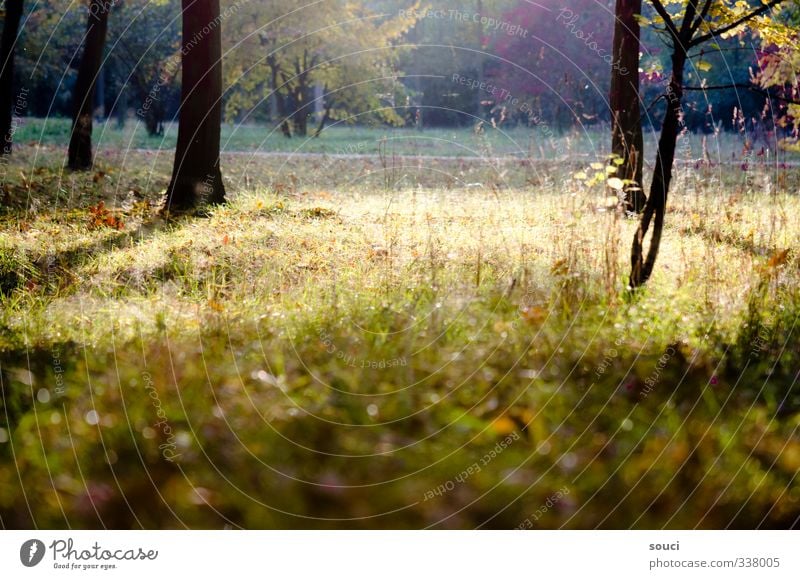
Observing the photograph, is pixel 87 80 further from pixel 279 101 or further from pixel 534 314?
pixel 279 101

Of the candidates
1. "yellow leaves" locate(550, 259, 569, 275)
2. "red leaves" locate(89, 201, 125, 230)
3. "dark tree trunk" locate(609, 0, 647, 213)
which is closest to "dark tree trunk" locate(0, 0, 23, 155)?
"red leaves" locate(89, 201, 125, 230)

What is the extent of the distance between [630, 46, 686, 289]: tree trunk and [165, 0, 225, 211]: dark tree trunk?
5662mm

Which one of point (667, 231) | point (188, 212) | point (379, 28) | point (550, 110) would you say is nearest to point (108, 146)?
point (379, 28)

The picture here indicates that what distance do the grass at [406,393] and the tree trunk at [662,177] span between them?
0.51 ft

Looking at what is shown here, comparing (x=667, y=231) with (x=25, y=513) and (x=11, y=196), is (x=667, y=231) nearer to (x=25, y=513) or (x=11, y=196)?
(x=25, y=513)

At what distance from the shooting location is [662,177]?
5.09 m

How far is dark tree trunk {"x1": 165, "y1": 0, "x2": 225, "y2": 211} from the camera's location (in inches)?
360

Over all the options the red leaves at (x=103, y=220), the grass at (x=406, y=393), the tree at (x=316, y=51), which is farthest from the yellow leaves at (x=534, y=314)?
the tree at (x=316, y=51)

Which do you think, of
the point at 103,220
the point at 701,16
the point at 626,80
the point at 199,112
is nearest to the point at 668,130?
the point at 701,16

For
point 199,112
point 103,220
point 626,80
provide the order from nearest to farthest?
1. point 103,220
2. point 626,80
3. point 199,112

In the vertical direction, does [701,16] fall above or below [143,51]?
below

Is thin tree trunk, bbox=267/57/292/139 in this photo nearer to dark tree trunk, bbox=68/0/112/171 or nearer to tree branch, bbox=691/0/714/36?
dark tree trunk, bbox=68/0/112/171

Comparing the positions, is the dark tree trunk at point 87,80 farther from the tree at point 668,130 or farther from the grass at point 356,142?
the tree at point 668,130

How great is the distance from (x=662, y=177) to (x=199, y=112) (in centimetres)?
594
